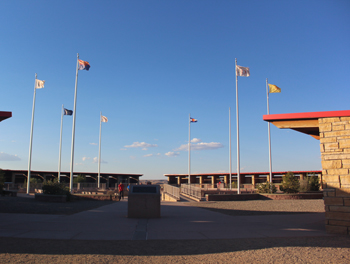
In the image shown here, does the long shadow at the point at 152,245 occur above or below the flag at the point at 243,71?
below

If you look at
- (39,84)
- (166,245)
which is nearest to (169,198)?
(39,84)

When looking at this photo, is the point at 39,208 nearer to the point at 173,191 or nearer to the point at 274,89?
the point at 173,191

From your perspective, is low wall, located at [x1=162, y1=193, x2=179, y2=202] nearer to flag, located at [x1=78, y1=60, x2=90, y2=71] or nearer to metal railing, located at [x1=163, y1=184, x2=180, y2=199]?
metal railing, located at [x1=163, y1=184, x2=180, y2=199]

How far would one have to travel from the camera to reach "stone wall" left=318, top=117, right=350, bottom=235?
321 inches

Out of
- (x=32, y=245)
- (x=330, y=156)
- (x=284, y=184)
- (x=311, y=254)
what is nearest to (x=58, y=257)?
(x=32, y=245)

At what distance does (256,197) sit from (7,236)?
21795 mm

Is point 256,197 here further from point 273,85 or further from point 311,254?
point 311,254

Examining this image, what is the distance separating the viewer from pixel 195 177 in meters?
62.8

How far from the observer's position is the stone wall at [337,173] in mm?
8148

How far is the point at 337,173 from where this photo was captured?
8.34 meters

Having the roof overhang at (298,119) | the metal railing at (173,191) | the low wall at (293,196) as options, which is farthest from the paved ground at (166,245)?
the low wall at (293,196)

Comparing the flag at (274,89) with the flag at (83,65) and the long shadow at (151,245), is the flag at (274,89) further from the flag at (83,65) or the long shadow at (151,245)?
the long shadow at (151,245)

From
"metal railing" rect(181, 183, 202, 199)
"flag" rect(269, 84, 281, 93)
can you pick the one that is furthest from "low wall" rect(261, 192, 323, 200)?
"flag" rect(269, 84, 281, 93)

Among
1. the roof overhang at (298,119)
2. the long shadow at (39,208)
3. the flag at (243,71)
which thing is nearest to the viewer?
the roof overhang at (298,119)
